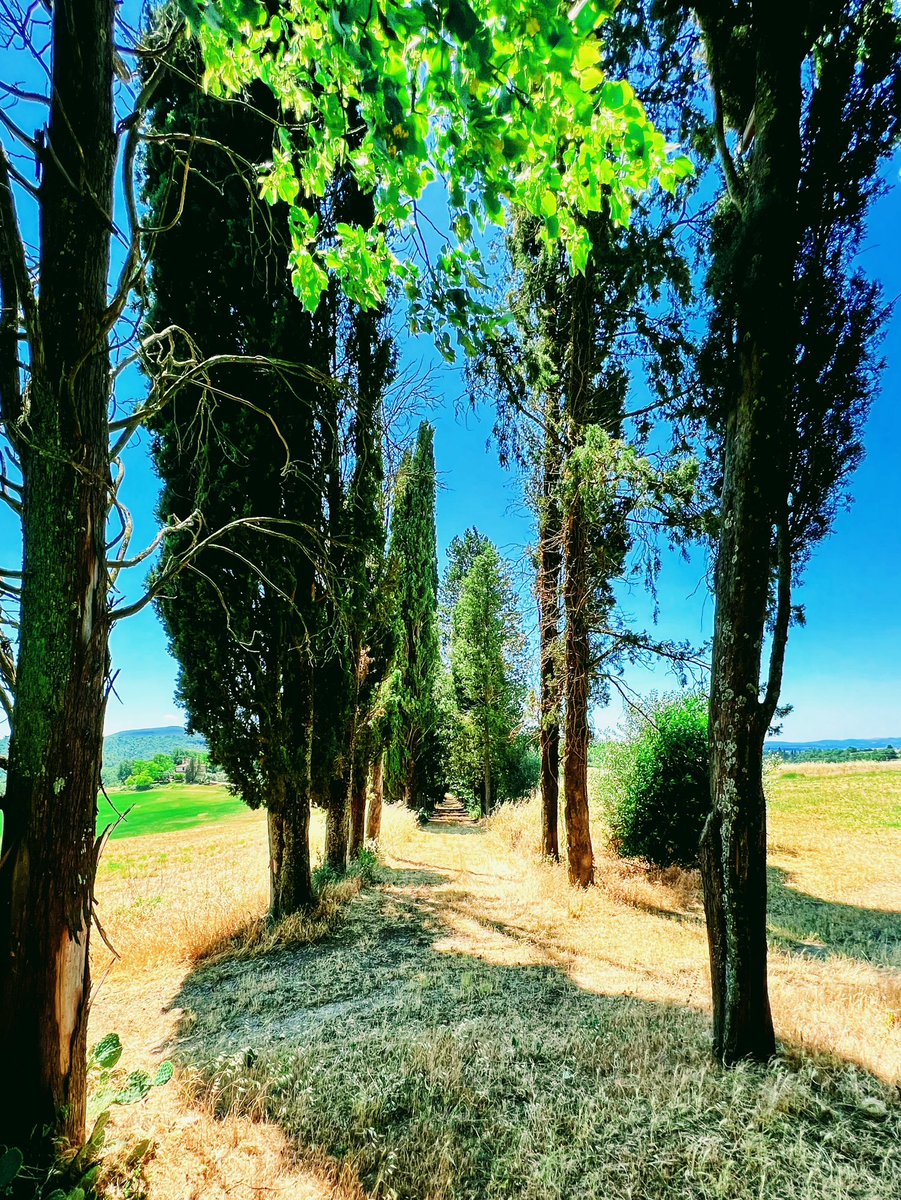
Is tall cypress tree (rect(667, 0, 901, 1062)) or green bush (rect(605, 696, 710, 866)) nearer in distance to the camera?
tall cypress tree (rect(667, 0, 901, 1062))

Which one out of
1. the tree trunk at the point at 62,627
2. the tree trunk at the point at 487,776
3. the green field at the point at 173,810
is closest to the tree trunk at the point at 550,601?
the tree trunk at the point at 62,627

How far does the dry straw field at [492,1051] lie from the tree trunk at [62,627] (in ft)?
2.35

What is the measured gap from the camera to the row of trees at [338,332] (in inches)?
73.7

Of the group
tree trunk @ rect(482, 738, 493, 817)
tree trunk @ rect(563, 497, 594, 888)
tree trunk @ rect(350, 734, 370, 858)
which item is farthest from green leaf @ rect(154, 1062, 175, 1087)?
tree trunk @ rect(482, 738, 493, 817)

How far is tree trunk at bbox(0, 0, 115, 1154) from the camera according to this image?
1.87 meters

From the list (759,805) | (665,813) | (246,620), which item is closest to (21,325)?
(246,620)

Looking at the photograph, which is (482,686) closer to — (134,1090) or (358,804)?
(358,804)

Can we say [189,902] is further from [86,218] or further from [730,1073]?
[86,218]

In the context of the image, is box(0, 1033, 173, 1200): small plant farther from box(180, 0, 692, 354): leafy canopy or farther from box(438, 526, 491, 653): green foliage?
box(438, 526, 491, 653): green foliage

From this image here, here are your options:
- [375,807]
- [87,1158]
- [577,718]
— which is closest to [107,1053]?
[87,1158]

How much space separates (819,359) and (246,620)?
6.03 m

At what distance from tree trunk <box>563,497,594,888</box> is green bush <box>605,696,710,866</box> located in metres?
2.01

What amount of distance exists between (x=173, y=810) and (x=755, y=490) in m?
32.3

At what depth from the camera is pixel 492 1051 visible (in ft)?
11.1
